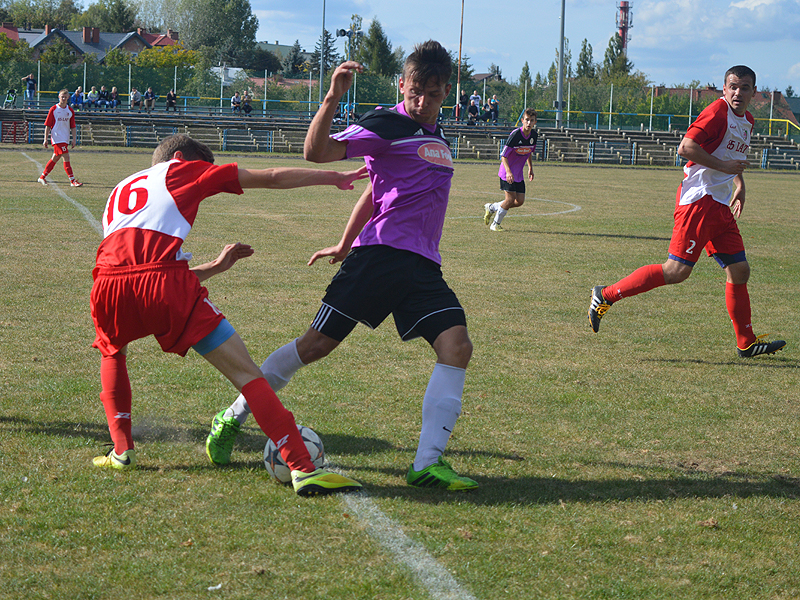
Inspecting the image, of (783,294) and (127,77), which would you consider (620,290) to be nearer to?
(783,294)

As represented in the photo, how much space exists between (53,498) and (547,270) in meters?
7.69

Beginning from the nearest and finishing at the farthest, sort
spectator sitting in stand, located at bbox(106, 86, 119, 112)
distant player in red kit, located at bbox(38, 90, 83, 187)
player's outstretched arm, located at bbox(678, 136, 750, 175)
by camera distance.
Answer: player's outstretched arm, located at bbox(678, 136, 750, 175), distant player in red kit, located at bbox(38, 90, 83, 187), spectator sitting in stand, located at bbox(106, 86, 119, 112)

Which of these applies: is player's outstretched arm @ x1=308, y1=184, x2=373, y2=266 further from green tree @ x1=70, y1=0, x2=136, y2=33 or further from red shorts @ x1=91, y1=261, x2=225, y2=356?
green tree @ x1=70, y1=0, x2=136, y2=33

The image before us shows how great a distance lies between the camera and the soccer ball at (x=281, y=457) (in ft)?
12.3

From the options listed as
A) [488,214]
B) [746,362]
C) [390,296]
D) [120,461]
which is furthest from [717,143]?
[488,214]

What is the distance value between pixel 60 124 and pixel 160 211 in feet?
58.4

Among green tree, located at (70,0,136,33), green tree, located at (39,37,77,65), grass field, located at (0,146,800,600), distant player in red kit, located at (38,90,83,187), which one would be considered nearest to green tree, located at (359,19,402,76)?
green tree, located at (39,37,77,65)

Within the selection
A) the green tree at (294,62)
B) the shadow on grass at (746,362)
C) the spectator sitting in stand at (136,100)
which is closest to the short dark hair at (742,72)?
the shadow on grass at (746,362)

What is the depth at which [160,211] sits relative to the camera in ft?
11.9

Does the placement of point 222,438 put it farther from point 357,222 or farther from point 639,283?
point 639,283

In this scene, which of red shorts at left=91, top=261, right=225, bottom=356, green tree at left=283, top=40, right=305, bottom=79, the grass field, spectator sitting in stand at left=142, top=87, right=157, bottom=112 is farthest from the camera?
green tree at left=283, top=40, right=305, bottom=79

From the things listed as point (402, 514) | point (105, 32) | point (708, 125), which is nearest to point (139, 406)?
point (402, 514)

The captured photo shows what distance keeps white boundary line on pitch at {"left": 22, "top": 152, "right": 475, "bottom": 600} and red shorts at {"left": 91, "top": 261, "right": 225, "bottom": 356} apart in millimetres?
1004

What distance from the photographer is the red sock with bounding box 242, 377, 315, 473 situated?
12.0ft
